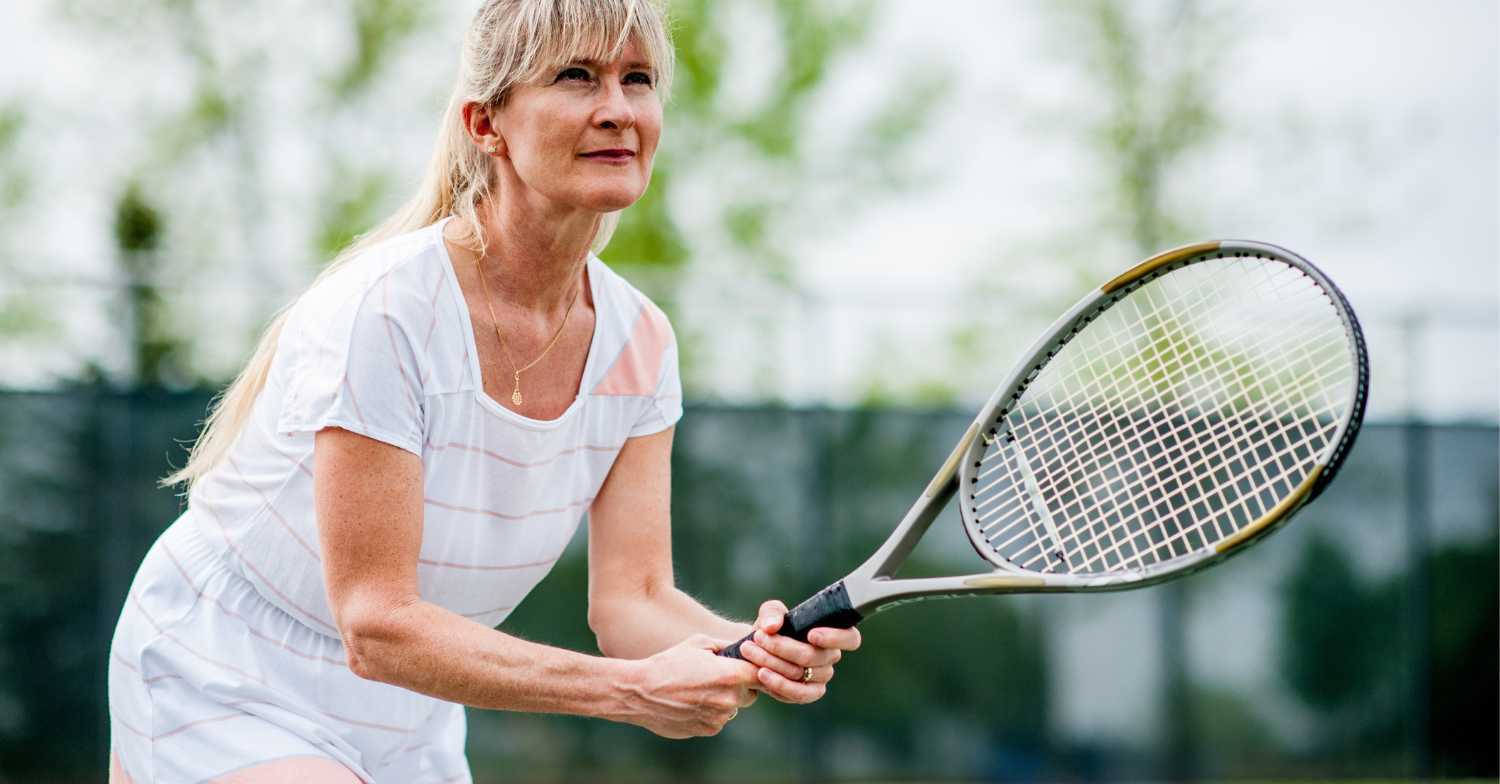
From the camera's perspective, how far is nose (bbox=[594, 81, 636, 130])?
7.47ft

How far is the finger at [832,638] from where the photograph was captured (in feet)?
7.52

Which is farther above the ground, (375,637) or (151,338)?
(151,338)

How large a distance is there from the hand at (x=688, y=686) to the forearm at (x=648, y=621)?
329 millimetres

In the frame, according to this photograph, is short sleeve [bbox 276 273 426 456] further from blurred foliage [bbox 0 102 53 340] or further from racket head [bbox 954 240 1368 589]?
blurred foliage [bbox 0 102 53 340]

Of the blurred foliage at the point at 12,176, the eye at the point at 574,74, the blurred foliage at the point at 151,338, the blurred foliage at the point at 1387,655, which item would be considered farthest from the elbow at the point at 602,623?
the blurred foliage at the point at 12,176

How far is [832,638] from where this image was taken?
→ 2293mm

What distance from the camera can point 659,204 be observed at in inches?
663

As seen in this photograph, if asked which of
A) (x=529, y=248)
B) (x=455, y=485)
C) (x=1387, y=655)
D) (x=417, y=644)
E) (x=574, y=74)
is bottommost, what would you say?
(x=1387, y=655)

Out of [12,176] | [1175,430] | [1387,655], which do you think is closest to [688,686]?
[1175,430]

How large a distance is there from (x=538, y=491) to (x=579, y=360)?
224 millimetres

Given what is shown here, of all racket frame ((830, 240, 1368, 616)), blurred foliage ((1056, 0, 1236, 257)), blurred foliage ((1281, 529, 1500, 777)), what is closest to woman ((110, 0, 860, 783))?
racket frame ((830, 240, 1368, 616))

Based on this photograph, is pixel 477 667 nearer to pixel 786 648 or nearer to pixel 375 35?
pixel 786 648

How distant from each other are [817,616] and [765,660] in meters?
0.11

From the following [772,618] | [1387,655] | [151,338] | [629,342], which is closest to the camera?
[772,618]
